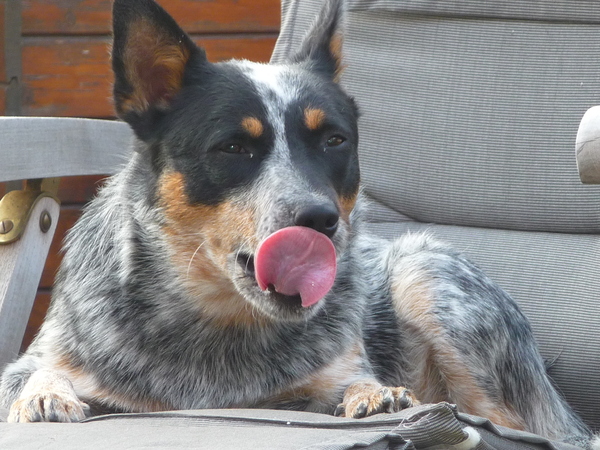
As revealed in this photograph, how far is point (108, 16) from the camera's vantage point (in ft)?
12.6

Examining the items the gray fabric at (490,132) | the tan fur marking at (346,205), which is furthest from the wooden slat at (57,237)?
the tan fur marking at (346,205)

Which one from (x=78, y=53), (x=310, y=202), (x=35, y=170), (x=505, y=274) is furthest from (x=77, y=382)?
(x=78, y=53)

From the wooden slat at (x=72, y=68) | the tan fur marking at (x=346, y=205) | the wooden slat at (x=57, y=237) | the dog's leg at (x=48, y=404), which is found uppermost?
the tan fur marking at (x=346, y=205)

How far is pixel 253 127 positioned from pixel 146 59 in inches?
12.4

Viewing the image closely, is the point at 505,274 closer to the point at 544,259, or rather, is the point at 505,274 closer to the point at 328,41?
the point at 544,259

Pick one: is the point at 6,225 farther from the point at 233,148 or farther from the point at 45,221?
the point at 233,148

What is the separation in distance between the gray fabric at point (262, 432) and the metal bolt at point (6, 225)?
0.69 m

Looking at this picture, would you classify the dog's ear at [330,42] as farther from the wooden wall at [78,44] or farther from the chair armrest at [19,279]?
the wooden wall at [78,44]

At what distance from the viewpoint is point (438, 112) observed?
9.82ft

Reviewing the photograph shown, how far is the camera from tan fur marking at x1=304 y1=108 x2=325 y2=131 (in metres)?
2.05

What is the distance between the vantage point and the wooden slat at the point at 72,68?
3842 mm

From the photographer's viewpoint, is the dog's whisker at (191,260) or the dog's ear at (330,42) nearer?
the dog's whisker at (191,260)

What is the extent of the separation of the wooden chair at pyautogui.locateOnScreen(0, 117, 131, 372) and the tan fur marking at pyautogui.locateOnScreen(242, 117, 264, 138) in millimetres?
599

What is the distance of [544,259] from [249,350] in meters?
1.07
